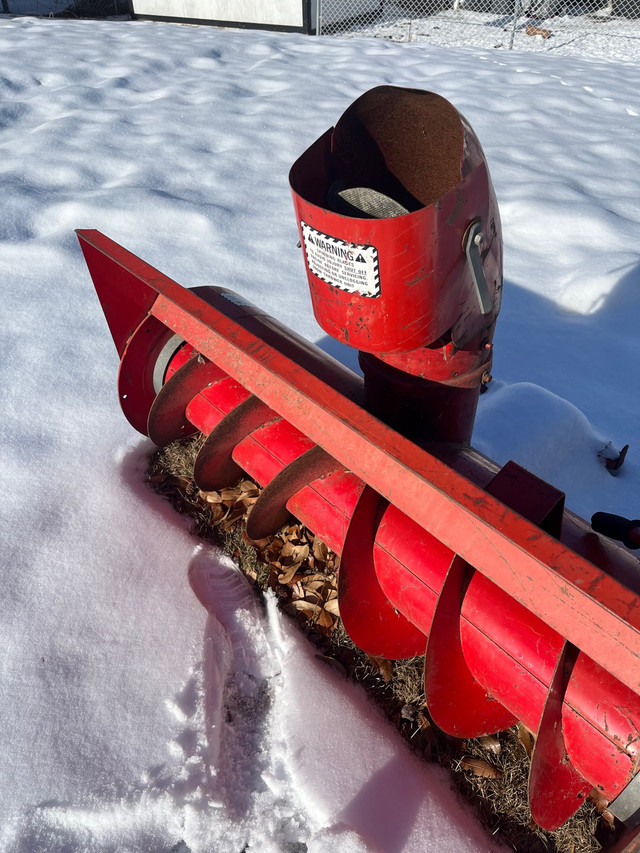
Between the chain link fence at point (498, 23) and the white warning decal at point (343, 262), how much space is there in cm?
997

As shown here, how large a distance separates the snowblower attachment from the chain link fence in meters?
9.72

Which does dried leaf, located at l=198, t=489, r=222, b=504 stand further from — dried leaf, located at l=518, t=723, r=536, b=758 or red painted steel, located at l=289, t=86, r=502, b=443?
dried leaf, located at l=518, t=723, r=536, b=758

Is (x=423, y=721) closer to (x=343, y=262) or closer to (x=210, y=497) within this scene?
(x=210, y=497)

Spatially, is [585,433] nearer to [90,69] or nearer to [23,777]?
[23,777]

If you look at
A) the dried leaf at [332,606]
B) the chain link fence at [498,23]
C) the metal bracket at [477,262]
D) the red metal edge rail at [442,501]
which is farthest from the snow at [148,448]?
the chain link fence at [498,23]

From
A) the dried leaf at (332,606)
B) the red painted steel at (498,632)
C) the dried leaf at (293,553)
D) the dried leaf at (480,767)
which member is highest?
the red painted steel at (498,632)

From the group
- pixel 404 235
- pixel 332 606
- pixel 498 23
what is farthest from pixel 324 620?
pixel 498 23

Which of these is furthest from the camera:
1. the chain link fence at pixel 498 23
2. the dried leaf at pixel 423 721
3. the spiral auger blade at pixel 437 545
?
the chain link fence at pixel 498 23

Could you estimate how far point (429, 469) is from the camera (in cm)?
146

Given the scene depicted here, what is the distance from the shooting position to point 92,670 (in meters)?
2.08

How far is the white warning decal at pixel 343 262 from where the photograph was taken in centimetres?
155

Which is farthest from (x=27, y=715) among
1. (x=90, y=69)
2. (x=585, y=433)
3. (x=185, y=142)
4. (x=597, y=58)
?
(x=597, y=58)

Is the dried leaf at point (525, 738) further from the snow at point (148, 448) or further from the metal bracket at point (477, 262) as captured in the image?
the metal bracket at point (477, 262)

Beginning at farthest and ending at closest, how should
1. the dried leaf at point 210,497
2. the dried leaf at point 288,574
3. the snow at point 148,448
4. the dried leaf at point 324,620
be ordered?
the dried leaf at point 210,497 → the dried leaf at point 288,574 → the dried leaf at point 324,620 → the snow at point 148,448
